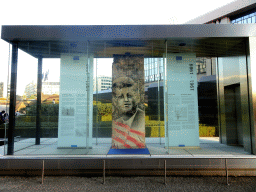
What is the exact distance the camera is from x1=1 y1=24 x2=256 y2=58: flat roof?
5867 millimetres

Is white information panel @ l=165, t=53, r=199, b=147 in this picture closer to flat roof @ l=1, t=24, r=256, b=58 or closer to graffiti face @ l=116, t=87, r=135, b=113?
flat roof @ l=1, t=24, r=256, b=58

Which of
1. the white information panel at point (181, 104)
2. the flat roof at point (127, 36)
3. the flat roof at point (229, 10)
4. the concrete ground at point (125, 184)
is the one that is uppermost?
the flat roof at point (229, 10)

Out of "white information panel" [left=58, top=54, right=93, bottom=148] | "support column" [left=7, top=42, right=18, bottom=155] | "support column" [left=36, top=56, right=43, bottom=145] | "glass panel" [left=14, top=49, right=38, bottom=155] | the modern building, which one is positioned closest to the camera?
the modern building

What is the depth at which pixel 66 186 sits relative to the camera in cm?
470

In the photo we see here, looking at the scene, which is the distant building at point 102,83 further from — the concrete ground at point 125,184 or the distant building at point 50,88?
the concrete ground at point 125,184

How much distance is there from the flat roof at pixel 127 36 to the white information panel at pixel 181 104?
804mm

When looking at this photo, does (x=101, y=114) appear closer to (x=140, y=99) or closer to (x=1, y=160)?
(x=140, y=99)

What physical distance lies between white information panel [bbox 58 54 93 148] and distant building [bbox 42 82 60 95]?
0.72 ft

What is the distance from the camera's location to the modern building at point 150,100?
5402 mm

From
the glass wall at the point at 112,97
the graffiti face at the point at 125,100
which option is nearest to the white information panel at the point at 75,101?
the glass wall at the point at 112,97

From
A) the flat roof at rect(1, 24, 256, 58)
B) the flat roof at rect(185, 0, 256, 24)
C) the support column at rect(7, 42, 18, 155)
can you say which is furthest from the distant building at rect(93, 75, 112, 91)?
the flat roof at rect(185, 0, 256, 24)

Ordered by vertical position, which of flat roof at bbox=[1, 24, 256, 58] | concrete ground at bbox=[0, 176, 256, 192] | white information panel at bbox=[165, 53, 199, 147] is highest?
flat roof at bbox=[1, 24, 256, 58]

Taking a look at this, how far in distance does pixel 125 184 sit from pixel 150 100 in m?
3.58

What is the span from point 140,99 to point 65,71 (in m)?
2.86
